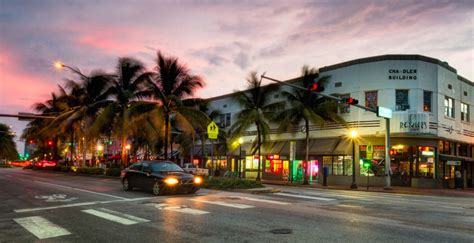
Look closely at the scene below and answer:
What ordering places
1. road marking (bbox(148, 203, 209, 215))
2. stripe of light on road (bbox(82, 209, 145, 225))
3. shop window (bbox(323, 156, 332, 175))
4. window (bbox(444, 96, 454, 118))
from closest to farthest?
stripe of light on road (bbox(82, 209, 145, 225)), road marking (bbox(148, 203, 209, 215)), window (bbox(444, 96, 454, 118)), shop window (bbox(323, 156, 332, 175))

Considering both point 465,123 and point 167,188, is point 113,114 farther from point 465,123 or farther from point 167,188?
point 465,123

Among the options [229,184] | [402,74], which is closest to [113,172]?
[229,184]

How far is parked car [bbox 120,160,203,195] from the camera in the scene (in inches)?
655

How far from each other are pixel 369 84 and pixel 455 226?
23.1m

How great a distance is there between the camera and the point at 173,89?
2978 cm

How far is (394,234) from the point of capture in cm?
839

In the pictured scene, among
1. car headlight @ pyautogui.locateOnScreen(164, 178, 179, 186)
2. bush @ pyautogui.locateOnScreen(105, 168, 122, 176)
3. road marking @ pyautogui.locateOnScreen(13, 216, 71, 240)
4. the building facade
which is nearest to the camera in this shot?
road marking @ pyautogui.locateOnScreen(13, 216, 71, 240)

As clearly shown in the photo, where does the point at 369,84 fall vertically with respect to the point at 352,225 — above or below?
above

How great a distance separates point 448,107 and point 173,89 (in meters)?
21.7

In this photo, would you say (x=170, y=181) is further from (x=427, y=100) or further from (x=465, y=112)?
(x=465, y=112)

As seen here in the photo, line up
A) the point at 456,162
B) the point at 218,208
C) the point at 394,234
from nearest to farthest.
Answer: the point at 394,234, the point at 218,208, the point at 456,162

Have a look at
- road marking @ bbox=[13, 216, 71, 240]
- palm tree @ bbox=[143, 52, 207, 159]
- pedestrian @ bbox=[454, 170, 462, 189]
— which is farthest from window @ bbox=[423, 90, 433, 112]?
road marking @ bbox=[13, 216, 71, 240]

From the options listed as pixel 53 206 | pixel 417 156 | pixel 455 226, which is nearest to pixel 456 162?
pixel 417 156

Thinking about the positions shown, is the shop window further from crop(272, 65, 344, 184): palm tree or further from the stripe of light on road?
the stripe of light on road
